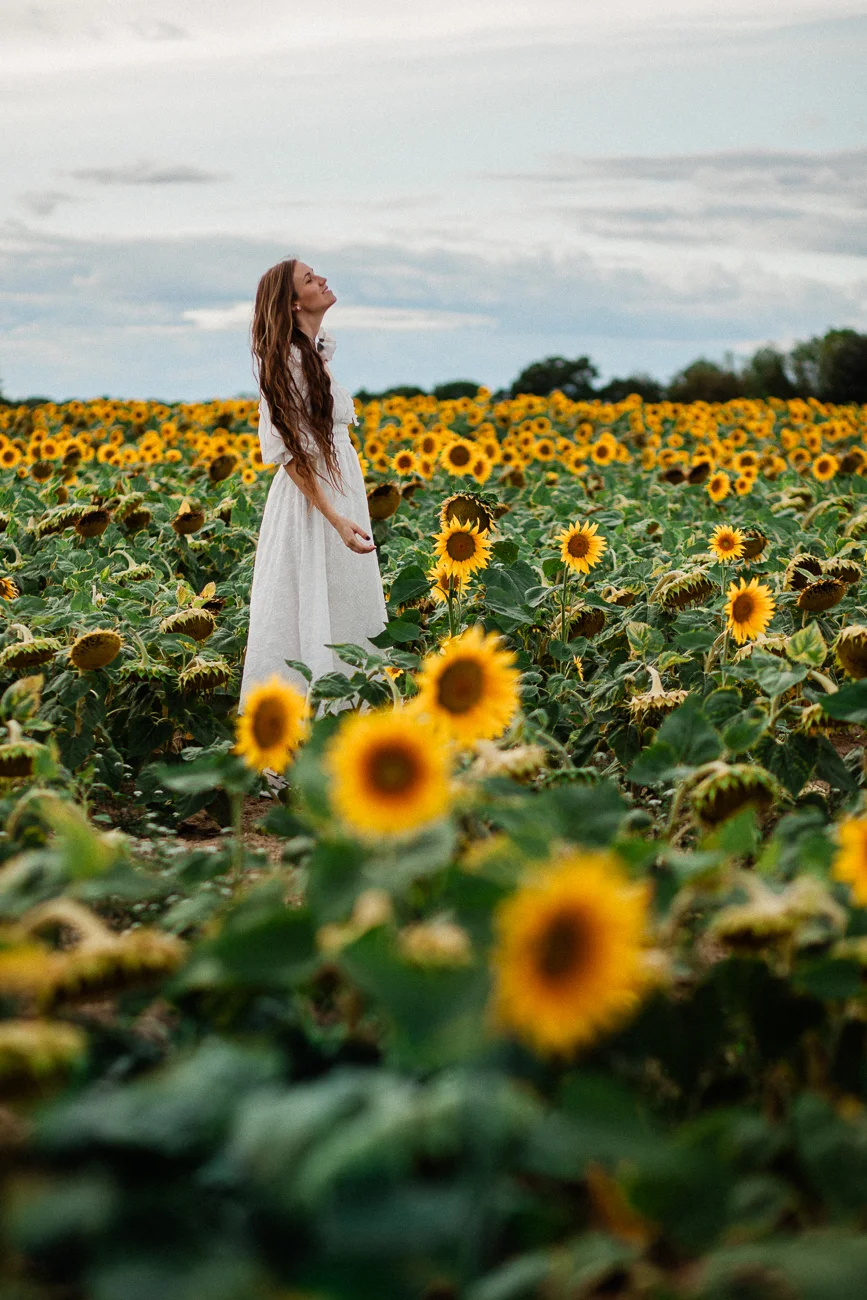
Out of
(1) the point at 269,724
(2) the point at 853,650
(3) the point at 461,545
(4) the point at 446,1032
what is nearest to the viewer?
(4) the point at 446,1032

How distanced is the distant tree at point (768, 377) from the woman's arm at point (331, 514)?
17122mm

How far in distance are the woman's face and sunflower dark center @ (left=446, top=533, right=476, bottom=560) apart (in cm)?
163

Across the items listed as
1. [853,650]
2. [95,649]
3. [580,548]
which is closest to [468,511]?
[580,548]

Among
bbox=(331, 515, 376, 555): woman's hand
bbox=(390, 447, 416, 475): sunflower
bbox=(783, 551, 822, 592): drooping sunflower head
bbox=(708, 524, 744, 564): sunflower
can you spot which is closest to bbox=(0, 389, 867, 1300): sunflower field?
bbox=(783, 551, 822, 592): drooping sunflower head

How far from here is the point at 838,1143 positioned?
129 cm

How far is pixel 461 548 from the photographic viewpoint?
12.5 feet

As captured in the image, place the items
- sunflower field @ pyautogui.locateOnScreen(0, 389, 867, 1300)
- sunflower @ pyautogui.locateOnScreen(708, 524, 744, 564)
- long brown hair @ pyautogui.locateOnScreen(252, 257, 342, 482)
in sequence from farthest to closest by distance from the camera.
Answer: long brown hair @ pyautogui.locateOnScreen(252, 257, 342, 482)
sunflower @ pyautogui.locateOnScreen(708, 524, 744, 564)
sunflower field @ pyautogui.locateOnScreen(0, 389, 867, 1300)

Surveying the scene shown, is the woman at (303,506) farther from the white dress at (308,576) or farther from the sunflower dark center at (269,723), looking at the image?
the sunflower dark center at (269,723)

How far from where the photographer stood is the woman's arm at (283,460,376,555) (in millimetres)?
4793

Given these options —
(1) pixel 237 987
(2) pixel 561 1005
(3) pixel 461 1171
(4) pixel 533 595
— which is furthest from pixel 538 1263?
(4) pixel 533 595

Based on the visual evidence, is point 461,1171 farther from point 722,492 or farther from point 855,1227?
point 722,492

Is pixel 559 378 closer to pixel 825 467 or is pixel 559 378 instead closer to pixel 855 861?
pixel 825 467

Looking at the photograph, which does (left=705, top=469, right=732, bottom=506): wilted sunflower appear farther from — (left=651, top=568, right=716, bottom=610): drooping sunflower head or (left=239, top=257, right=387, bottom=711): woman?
(left=651, top=568, right=716, bottom=610): drooping sunflower head

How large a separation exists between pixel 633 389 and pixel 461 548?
17.8 meters
